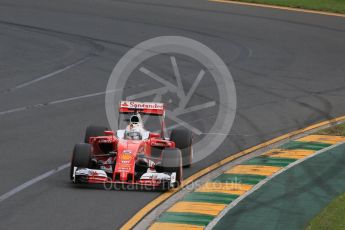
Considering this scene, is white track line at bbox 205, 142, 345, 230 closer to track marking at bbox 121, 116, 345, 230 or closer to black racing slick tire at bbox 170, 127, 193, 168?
track marking at bbox 121, 116, 345, 230

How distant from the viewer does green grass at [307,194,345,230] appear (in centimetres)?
1559

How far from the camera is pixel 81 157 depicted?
59.2 feet

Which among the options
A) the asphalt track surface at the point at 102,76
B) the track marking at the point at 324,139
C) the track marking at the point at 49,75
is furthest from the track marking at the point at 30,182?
the track marking at the point at 49,75

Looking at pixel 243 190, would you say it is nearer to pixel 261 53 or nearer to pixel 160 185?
pixel 160 185

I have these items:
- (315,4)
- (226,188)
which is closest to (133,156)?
(226,188)

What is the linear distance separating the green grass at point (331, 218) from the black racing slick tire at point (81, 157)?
444cm

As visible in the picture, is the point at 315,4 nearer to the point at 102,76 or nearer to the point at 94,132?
the point at 102,76

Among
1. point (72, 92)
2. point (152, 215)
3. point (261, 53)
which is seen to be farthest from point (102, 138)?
point (261, 53)

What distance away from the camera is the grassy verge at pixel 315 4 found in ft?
142

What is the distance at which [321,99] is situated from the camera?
92.4 ft

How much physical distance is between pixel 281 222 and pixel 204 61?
1795cm

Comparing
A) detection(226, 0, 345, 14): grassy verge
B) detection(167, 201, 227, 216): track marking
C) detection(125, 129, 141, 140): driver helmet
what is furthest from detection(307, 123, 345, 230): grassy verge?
detection(226, 0, 345, 14): grassy verge

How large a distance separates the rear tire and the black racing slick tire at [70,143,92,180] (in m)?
1.39

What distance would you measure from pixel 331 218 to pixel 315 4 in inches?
1151
